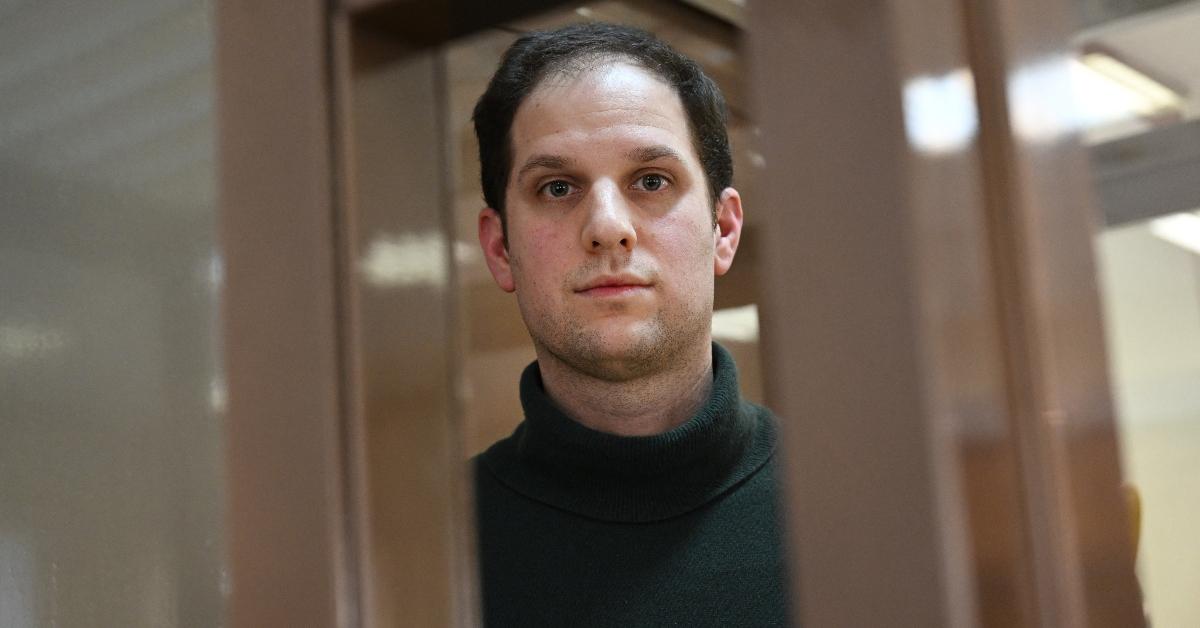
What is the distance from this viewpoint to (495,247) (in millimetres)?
848

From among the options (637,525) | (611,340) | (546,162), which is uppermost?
(546,162)

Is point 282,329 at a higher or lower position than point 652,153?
lower

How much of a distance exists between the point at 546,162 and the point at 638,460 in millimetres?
183

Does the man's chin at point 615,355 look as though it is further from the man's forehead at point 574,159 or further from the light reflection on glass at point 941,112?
the light reflection on glass at point 941,112

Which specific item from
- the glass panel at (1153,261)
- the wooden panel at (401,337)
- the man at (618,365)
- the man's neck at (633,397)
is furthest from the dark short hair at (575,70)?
the glass panel at (1153,261)

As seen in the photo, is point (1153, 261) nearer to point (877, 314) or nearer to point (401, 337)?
point (877, 314)

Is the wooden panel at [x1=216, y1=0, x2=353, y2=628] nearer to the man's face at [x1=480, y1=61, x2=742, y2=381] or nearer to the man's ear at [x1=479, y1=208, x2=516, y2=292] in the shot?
the man's face at [x1=480, y1=61, x2=742, y2=381]

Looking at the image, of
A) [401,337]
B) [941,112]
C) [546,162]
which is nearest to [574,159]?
[546,162]

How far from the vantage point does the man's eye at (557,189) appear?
2.39ft

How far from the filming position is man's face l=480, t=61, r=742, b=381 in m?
0.71

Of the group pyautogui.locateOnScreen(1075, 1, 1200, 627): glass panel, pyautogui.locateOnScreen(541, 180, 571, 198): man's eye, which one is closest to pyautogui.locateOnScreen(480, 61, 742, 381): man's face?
pyautogui.locateOnScreen(541, 180, 571, 198): man's eye

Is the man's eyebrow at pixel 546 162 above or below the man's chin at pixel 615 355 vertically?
above

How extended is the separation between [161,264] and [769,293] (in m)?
0.57

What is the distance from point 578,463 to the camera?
2.58 feet
